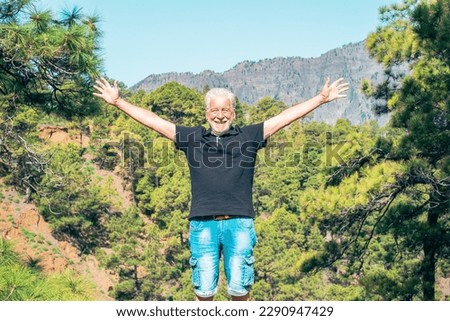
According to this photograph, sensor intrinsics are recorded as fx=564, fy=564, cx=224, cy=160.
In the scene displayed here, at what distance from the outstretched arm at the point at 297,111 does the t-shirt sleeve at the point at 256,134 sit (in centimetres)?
3

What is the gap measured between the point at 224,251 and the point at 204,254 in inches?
4.6

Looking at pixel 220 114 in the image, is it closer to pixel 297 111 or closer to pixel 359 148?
pixel 297 111

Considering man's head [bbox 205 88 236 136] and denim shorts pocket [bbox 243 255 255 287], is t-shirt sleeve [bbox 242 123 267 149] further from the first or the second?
denim shorts pocket [bbox 243 255 255 287]

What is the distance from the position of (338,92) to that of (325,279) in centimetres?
3914

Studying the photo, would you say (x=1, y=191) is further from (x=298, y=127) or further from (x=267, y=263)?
(x=298, y=127)

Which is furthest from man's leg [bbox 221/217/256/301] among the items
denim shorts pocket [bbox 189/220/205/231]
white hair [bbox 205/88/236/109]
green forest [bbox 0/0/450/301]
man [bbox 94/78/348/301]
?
green forest [bbox 0/0/450/301]

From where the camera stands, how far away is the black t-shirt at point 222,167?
2.96 m

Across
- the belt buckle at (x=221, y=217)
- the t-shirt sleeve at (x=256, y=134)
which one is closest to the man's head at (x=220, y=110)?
the t-shirt sleeve at (x=256, y=134)

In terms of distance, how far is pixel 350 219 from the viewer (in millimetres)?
9633

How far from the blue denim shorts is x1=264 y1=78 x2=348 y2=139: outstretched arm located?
536 mm

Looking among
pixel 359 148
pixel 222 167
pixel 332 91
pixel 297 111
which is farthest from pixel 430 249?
pixel 222 167

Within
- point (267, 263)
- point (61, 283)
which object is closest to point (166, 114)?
point (267, 263)

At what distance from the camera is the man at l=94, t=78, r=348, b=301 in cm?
295

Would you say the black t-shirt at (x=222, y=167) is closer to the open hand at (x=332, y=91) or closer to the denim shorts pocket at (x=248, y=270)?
the denim shorts pocket at (x=248, y=270)
